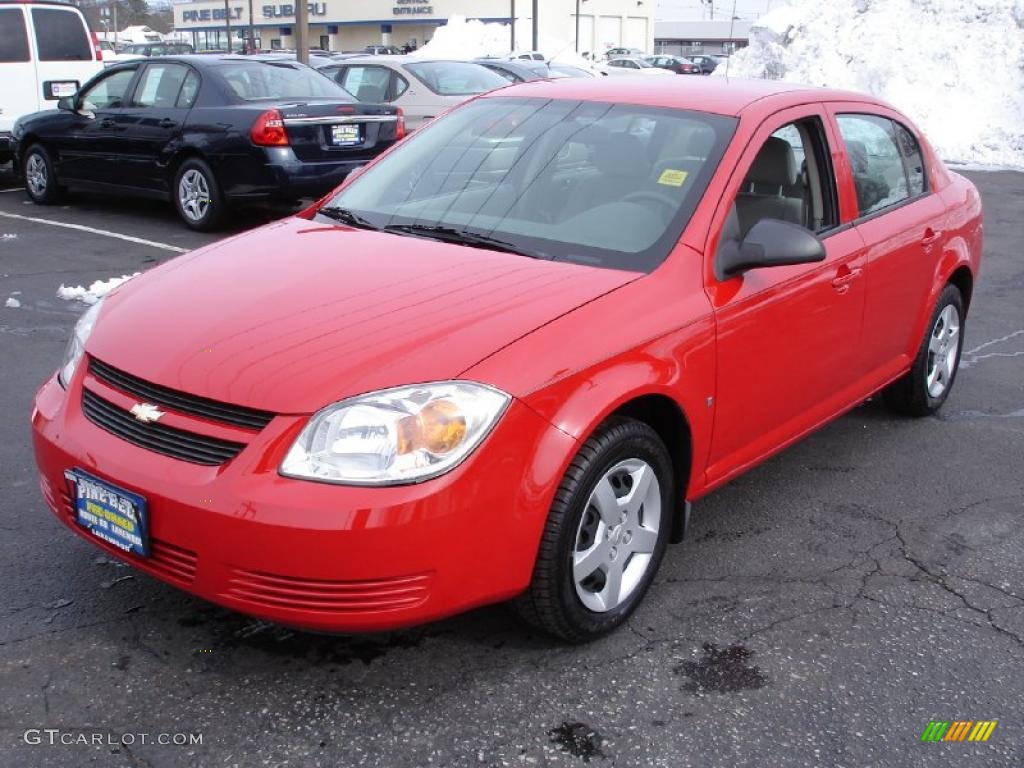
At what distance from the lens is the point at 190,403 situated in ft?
9.45

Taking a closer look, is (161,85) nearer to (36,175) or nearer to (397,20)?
(36,175)

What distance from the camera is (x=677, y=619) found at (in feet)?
11.3

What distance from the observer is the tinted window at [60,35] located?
12.7 metres

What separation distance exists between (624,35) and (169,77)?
7422 centimetres

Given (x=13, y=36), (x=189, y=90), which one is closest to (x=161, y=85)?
(x=189, y=90)

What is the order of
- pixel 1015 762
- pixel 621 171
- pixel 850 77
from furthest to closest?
pixel 850 77 < pixel 621 171 < pixel 1015 762

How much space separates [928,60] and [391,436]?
66.4 ft

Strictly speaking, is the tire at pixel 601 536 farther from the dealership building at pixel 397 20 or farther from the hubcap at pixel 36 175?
the dealership building at pixel 397 20

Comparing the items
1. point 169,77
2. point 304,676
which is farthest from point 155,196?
point 304,676

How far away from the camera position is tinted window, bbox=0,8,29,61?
1240 centimetres

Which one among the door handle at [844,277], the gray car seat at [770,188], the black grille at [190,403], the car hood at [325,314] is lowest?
the black grille at [190,403]

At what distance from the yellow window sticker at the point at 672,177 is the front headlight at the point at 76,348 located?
1879 mm

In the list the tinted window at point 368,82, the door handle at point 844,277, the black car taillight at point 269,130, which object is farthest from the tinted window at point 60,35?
the door handle at point 844,277

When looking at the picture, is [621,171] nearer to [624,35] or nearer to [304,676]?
[304,676]
